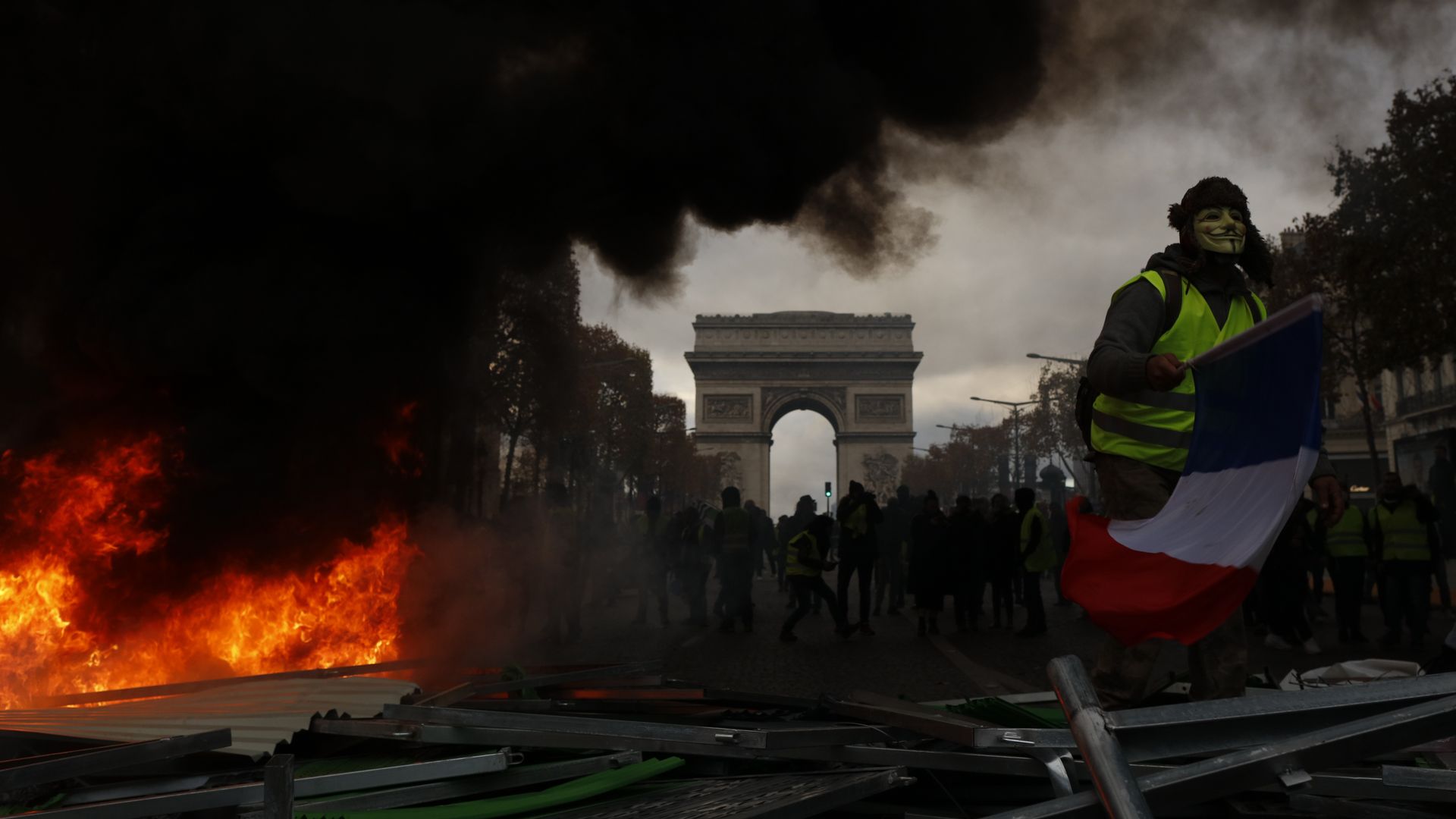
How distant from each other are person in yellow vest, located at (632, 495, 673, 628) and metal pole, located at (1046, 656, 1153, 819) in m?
10.1

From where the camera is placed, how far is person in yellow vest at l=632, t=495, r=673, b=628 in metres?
12.0

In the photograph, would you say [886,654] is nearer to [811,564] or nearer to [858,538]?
[811,564]

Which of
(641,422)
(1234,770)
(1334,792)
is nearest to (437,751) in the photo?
(1234,770)

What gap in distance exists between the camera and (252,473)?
6113 millimetres

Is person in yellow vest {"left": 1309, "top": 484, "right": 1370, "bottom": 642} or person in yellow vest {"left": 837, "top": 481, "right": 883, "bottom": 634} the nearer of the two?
A: person in yellow vest {"left": 1309, "top": 484, "right": 1370, "bottom": 642}

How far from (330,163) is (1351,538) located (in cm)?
880

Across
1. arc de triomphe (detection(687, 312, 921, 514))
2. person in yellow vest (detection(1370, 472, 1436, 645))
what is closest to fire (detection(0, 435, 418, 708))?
person in yellow vest (detection(1370, 472, 1436, 645))

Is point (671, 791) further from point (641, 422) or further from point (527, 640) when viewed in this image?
point (641, 422)

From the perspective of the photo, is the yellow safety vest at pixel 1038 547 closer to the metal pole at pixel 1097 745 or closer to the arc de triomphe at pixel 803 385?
the metal pole at pixel 1097 745

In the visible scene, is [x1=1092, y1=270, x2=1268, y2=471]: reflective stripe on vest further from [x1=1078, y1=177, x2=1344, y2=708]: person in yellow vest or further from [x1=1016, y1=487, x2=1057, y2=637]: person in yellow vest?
[x1=1016, y1=487, x2=1057, y2=637]: person in yellow vest

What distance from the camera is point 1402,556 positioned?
914 cm

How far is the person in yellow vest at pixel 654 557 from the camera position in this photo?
12.0 metres

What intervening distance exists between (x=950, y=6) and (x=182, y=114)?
14.1 ft

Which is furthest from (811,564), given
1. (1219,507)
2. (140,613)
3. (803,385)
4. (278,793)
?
(803,385)
